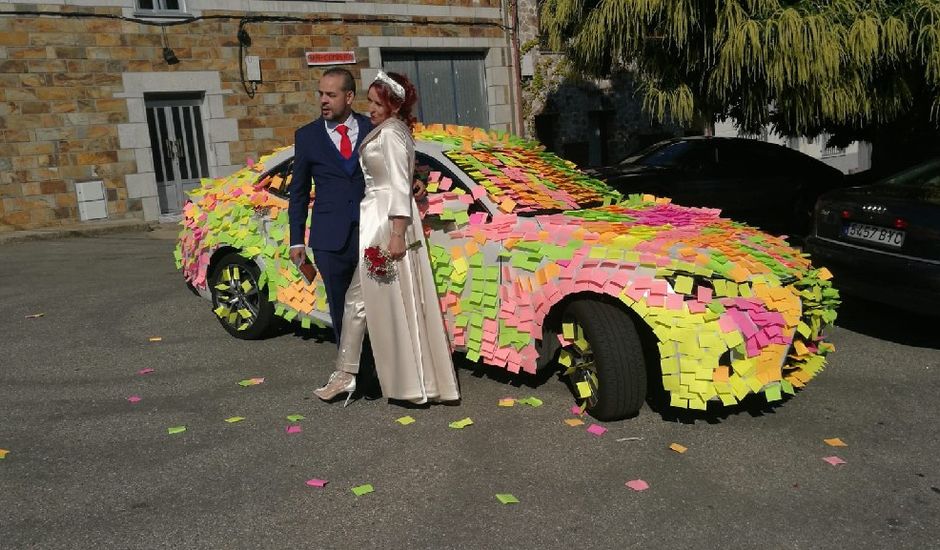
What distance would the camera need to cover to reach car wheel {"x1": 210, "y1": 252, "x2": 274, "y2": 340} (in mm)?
5871

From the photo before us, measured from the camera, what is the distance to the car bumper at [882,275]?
506 centimetres

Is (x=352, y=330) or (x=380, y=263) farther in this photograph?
(x=352, y=330)

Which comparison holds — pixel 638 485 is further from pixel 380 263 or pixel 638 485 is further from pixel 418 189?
pixel 418 189

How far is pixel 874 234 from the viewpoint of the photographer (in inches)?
218

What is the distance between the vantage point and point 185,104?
14.5m

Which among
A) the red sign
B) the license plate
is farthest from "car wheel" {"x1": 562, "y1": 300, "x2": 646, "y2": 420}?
the red sign

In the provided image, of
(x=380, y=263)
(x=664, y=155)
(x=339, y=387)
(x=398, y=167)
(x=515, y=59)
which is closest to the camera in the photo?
(x=398, y=167)

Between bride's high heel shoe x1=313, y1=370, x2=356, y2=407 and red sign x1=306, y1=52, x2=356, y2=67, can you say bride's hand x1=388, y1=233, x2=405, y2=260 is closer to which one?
bride's high heel shoe x1=313, y1=370, x2=356, y2=407

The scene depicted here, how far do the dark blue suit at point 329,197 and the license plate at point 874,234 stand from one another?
355 centimetres

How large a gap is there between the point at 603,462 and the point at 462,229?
1.64 metres

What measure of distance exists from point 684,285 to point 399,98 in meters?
1.77

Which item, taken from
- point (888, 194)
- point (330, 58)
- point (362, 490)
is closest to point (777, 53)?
point (888, 194)

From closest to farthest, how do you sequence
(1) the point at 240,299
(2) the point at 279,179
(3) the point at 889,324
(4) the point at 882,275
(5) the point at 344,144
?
1. (5) the point at 344,144
2. (4) the point at 882,275
3. (2) the point at 279,179
4. (1) the point at 240,299
5. (3) the point at 889,324

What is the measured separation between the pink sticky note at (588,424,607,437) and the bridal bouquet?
1.33 m
